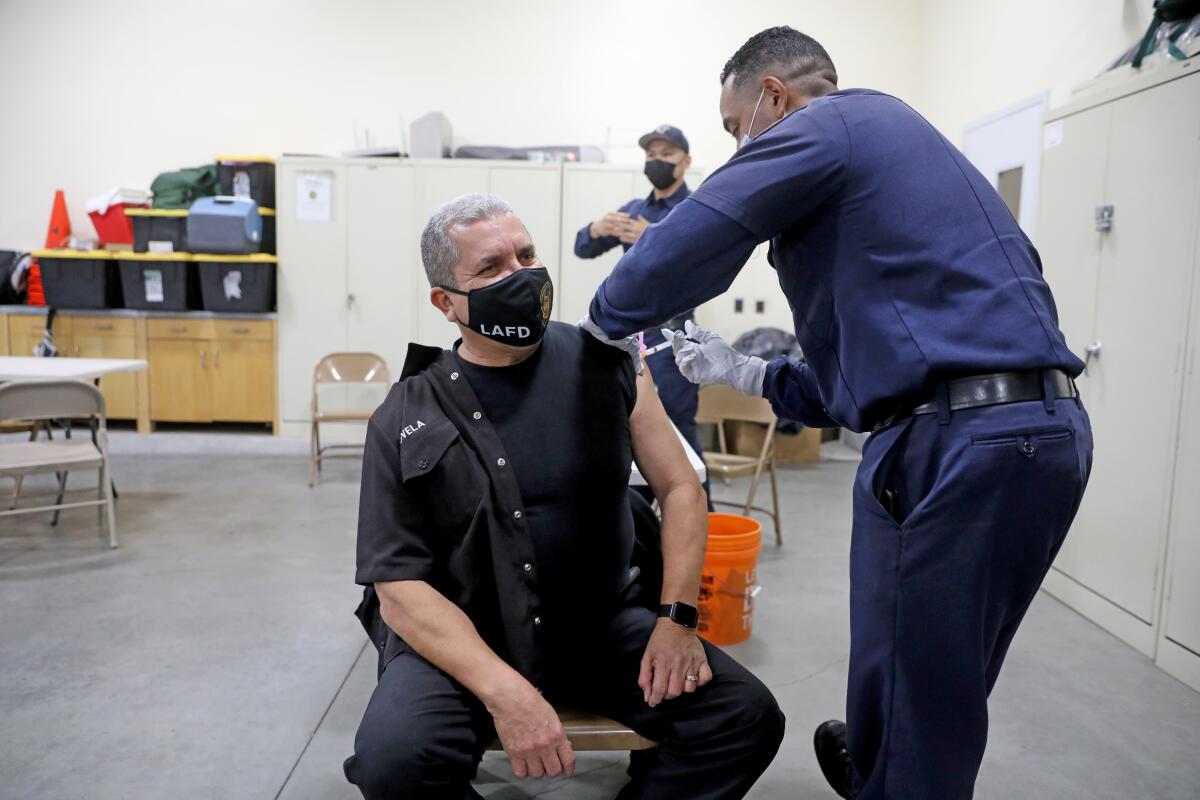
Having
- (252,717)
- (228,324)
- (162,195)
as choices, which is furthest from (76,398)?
(162,195)

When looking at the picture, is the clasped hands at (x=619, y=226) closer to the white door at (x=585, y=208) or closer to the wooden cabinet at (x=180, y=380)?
the white door at (x=585, y=208)

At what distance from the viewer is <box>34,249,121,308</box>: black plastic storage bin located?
227 inches

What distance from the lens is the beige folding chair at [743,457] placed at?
13.1 ft

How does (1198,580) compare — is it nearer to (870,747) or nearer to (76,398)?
(870,747)

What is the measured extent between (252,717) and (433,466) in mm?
1250

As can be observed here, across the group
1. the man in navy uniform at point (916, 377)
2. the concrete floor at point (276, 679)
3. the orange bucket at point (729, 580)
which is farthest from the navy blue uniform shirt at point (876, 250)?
the orange bucket at point (729, 580)

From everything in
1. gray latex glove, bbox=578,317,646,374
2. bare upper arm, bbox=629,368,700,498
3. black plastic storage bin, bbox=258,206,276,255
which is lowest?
bare upper arm, bbox=629,368,700,498

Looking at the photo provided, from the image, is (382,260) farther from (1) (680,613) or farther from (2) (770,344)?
(1) (680,613)

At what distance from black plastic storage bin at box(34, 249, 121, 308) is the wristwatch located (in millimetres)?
5631

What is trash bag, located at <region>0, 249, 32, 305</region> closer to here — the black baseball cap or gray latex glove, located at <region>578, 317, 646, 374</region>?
the black baseball cap

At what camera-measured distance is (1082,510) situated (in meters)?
3.12

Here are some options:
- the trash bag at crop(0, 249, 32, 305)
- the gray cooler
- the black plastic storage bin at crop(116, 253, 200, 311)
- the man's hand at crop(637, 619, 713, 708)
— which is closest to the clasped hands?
the man's hand at crop(637, 619, 713, 708)

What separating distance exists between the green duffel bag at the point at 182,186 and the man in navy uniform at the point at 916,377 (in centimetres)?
560

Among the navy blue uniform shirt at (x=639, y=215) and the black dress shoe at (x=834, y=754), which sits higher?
the navy blue uniform shirt at (x=639, y=215)
